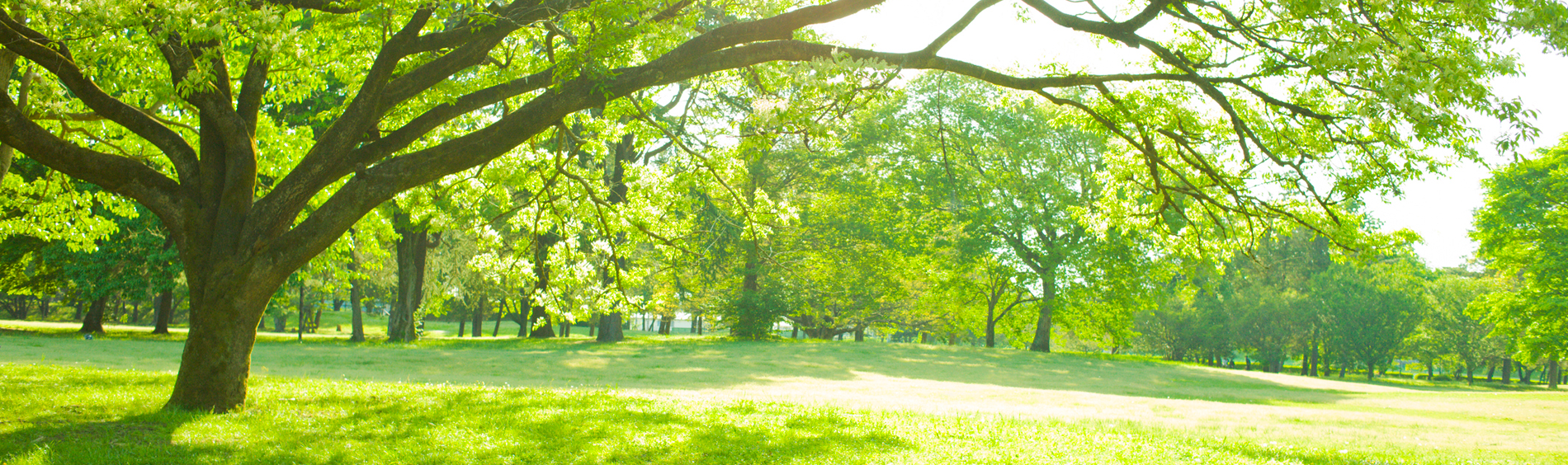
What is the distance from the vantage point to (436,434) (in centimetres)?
→ 735

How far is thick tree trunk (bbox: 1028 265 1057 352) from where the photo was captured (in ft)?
108

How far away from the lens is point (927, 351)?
3138 cm

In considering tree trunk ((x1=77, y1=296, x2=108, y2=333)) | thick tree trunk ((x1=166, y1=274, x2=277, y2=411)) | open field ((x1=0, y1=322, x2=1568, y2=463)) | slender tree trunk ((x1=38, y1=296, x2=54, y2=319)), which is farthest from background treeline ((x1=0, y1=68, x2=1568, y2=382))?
slender tree trunk ((x1=38, y1=296, x2=54, y2=319))

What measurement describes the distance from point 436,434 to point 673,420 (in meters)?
2.32

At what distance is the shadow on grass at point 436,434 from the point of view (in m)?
6.34

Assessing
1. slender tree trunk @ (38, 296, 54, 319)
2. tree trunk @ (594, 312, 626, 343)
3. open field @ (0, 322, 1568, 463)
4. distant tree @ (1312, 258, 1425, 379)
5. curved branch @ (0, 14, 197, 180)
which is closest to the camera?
open field @ (0, 322, 1568, 463)

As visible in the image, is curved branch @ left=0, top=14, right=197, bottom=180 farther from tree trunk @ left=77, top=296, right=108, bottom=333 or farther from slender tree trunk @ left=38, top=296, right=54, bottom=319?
slender tree trunk @ left=38, top=296, right=54, bottom=319

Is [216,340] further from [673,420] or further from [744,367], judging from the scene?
[744,367]

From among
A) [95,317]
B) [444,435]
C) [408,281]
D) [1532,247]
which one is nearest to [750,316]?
[408,281]

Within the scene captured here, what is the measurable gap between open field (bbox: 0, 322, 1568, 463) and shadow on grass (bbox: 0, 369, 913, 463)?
0.03 meters

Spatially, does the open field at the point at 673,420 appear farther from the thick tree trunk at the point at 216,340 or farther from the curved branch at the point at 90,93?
the curved branch at the point at 90,93

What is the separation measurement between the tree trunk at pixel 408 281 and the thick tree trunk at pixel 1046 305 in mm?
23976

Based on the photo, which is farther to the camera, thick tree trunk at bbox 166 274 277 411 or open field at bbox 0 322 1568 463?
thick tree trunk at bbox 166 274 277 411

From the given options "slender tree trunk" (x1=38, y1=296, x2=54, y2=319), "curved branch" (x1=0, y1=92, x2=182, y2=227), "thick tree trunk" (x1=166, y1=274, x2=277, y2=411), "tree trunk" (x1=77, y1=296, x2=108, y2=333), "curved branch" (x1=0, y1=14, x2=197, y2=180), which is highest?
"curved branch" (x1=0, y1=14, x2=197, y2=180)
